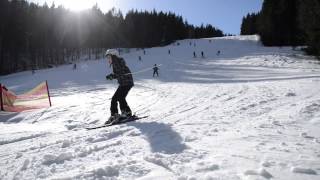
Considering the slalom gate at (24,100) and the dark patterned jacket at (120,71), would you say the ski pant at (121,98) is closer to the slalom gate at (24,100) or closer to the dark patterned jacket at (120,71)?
the dark patterned jacket at (120,71)

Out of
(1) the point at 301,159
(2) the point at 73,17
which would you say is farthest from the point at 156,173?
(2) the point at 73,17

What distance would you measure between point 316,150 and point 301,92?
6.95 meters

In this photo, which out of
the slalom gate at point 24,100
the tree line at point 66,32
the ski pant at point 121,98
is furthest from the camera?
the tree line at point 66,32

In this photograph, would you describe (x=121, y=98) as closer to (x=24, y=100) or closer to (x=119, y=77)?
(x=119, y=77)

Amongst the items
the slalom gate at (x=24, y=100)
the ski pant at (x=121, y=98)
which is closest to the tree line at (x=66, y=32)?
the slalom gate at (x=24, y=100)

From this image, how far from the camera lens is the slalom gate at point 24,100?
674 inches

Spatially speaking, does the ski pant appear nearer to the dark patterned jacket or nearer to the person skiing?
the person skiing

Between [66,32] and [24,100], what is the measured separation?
247ft

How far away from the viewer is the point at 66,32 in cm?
9038

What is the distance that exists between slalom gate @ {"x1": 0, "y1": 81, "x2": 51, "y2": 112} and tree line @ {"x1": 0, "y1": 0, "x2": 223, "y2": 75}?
50.7 meters

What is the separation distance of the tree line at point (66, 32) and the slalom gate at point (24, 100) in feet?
166

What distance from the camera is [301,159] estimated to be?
504cm

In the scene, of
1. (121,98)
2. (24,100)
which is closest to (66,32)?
(24,100)

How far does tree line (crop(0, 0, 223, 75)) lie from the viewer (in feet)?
242
